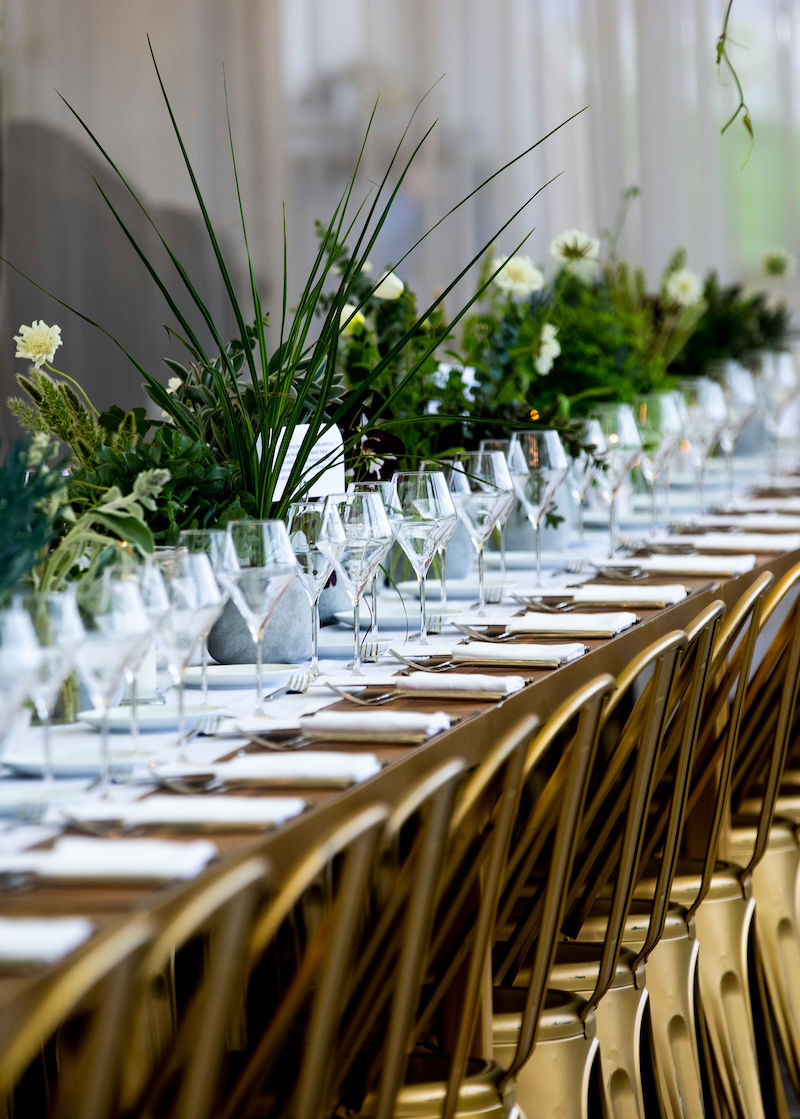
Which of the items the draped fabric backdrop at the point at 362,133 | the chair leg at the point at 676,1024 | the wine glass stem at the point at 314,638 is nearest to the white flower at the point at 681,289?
the draped fabric backdrop at the point at 362,133

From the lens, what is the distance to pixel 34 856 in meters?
1.05

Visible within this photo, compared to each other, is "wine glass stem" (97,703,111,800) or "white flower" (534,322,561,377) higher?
"white flower" (534,322,561,377)

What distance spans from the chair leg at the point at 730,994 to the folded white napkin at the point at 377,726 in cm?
83

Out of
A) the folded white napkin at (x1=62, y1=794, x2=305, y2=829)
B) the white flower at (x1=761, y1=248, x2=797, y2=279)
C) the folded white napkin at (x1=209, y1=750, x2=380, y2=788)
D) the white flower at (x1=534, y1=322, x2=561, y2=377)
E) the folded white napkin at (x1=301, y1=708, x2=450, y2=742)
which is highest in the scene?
the white flower at (x1=761, y1=248, x2=797, y2=279)

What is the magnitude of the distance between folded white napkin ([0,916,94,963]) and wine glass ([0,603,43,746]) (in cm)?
20

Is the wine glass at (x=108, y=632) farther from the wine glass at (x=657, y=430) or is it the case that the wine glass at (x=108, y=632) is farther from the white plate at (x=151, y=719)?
the wine glass at (x=657, y=430)

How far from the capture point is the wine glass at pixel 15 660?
Answer: 3.51 ft

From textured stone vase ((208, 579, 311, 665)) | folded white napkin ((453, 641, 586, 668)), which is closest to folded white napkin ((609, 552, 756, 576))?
folded white napkin ((453, 641, 586, 668))

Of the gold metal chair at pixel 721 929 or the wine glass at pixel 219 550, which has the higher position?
the wine glass at pixel 219 550

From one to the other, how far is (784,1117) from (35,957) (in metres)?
1.82

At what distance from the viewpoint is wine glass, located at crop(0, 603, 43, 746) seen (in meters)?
1.07

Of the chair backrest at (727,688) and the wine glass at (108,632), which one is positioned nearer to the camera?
the wine glass at (108,632)

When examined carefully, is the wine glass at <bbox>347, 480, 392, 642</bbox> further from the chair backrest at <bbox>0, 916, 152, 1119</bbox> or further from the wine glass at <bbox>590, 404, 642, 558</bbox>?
the chair backrest at <bbox>0, 916, 152, 1119</bbox>

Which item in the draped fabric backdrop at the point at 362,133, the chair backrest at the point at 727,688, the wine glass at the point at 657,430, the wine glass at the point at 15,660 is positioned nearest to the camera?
the wine glass at the point at 15,660
